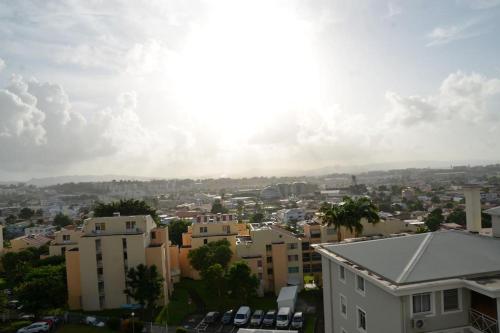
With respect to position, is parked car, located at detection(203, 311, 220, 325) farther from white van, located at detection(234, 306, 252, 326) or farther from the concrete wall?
the concrete wall

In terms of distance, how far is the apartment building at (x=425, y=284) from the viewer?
14.2 m

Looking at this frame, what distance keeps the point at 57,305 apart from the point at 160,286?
32.1ft

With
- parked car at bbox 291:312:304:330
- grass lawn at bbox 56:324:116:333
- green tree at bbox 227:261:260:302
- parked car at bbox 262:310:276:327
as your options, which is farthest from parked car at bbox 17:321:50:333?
parked car at bbox 291:312:304:330

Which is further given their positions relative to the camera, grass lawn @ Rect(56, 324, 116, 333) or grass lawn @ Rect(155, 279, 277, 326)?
grass lawn @ Rect(155, 279, 277, 326)

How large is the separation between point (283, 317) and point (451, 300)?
68.1 ft

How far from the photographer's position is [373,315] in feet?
53.5

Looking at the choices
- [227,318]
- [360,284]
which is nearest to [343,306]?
[360,284]

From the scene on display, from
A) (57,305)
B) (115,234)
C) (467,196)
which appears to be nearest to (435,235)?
(467,196)

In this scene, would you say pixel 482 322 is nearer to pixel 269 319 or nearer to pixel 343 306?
pixel 343 306

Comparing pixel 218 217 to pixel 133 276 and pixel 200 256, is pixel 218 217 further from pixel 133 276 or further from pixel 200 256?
pixel 133 276

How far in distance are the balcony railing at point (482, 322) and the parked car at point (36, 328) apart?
33243 mm

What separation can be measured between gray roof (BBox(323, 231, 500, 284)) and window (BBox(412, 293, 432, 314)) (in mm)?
636

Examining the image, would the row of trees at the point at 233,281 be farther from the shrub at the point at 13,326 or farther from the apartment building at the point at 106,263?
the shrub at the point at 13,326

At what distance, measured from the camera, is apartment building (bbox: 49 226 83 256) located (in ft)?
167
